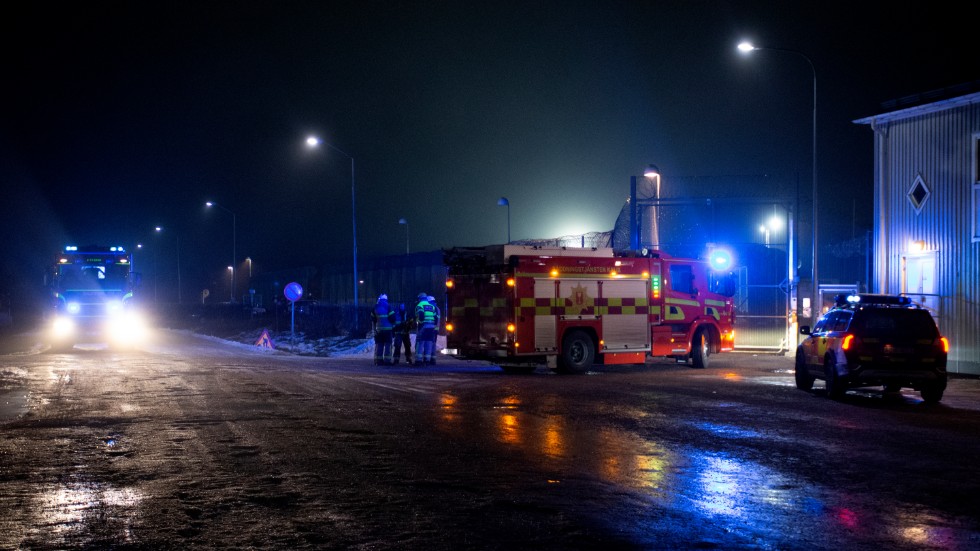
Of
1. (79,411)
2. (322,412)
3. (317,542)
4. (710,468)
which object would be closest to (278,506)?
(317,542)

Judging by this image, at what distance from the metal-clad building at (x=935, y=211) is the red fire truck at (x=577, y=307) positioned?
4977 mm

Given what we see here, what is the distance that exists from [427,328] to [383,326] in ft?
3.59

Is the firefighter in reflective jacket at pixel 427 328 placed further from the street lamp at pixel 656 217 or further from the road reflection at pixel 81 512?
the road reflection at pixel 81 512

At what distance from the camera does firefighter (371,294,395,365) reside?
2355 cm

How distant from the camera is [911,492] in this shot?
27.0ft

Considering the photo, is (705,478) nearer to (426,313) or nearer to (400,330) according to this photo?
(426,313)

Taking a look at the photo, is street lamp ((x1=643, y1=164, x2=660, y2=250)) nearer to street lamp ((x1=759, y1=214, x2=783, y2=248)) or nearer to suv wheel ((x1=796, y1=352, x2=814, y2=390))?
street lamp ((x1=759, y1=214, x2=783, y2=248))

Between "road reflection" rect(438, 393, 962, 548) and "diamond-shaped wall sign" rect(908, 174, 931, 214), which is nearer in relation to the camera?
"road reflection" rect(438, 393, 962, 548)

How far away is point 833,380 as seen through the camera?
1598 cm

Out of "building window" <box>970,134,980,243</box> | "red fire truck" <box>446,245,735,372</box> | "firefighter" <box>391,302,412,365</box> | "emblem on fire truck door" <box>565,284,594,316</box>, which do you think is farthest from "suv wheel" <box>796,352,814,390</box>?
"firefighter" <box>391,302,412,365</box>

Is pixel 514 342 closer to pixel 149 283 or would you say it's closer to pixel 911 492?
pixel 911 492

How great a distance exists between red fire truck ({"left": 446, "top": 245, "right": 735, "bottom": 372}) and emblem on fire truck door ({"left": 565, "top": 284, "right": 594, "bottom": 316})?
0.9 inches

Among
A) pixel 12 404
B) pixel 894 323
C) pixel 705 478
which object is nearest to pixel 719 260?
pixel 894 323

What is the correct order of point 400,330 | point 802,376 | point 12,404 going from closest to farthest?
point 12,404 → point 802,376 → point 400,330
